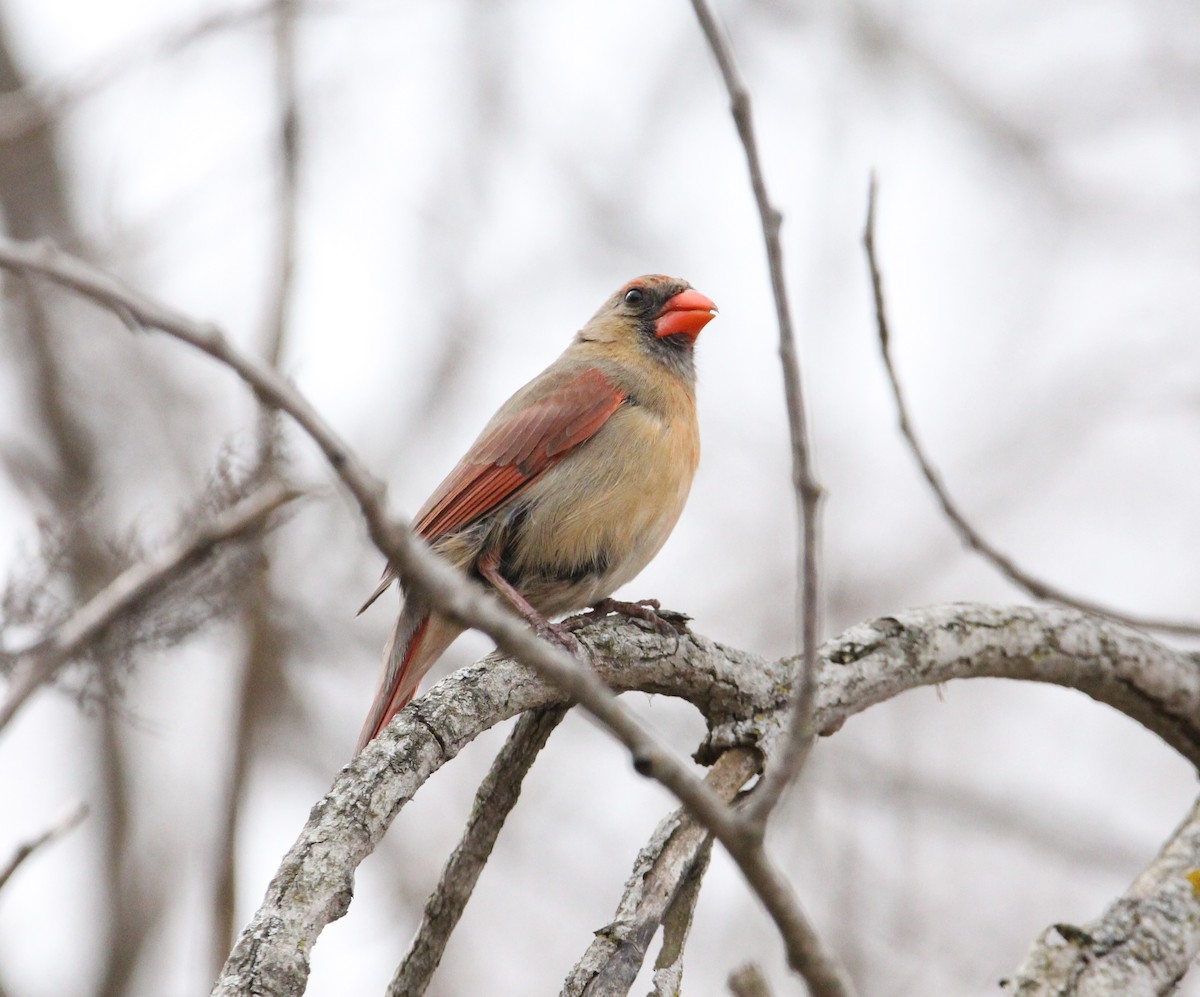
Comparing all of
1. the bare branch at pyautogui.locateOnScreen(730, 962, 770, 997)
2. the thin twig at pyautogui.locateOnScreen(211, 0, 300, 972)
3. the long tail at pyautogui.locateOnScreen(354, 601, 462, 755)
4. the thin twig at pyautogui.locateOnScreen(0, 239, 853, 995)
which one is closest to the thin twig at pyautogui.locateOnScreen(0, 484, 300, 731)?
the thin twig at pyautogui.locateOnScreen(0, 239, 853, 995)

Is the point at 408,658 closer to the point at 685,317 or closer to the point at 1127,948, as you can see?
the point at 685,317

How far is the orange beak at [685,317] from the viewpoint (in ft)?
16.2

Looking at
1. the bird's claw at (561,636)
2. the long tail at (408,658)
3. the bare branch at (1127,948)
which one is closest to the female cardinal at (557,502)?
the long tail at (408,658)

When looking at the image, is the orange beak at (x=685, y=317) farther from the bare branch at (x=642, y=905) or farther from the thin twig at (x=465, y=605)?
the thin twig at (x=465, y=605)

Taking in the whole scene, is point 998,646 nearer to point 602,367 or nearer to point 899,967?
point 602,367

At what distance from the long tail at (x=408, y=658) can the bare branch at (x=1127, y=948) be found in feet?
5.66

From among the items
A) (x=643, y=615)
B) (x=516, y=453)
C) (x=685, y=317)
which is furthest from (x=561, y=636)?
(x=685, y=317)

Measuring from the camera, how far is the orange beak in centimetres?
493

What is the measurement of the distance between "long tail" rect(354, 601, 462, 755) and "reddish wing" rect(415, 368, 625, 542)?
412 millimetres

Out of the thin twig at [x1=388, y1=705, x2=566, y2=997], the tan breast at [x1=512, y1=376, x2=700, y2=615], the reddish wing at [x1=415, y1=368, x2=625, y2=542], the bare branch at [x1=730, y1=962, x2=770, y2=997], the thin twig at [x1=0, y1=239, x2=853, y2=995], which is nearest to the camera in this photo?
the thin twig at [x1=0, y1=239, x2=853, y2=995]

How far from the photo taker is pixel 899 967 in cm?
543

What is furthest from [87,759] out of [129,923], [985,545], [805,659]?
[805,659]

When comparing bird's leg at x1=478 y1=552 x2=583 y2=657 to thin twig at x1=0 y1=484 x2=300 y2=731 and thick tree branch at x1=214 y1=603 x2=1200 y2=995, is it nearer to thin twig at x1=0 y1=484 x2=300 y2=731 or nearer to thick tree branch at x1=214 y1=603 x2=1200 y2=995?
thick tree branch at x1=214 y1=603 x2=1200 y2=995

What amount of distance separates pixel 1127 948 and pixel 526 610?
1.71 meters
